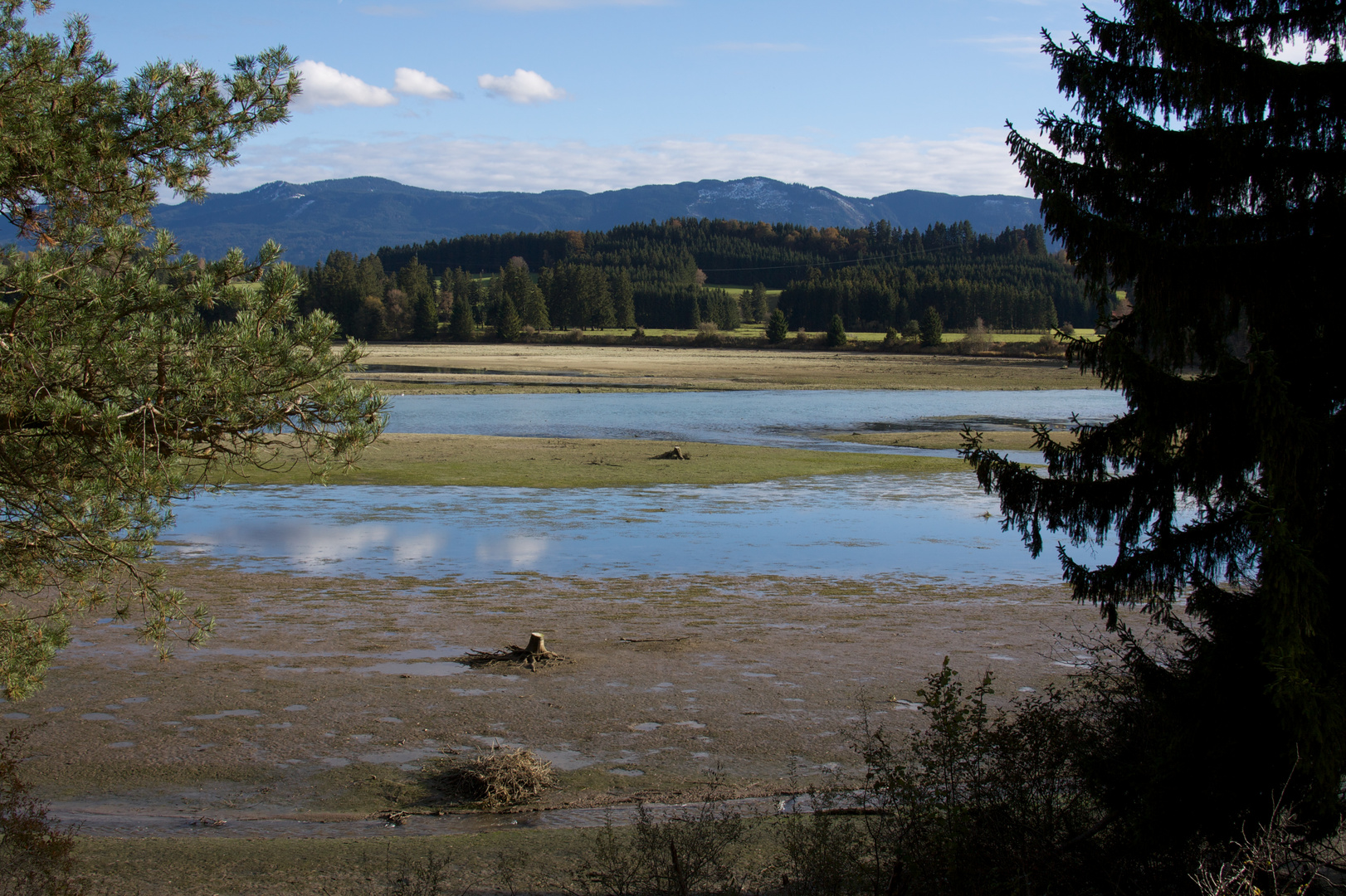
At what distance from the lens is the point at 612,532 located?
19.5m

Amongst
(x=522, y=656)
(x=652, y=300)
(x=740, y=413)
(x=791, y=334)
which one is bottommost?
(x=522, y=656)

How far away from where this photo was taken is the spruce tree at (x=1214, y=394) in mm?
4672

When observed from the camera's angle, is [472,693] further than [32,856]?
Yes

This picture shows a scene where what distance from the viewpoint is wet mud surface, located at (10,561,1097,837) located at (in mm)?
7980

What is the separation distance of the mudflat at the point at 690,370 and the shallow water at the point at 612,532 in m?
32.4

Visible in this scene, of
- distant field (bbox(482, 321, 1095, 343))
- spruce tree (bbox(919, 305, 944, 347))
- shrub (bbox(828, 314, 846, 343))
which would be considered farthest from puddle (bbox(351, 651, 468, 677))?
distant field (bbox(482, 321, 1095, 343))

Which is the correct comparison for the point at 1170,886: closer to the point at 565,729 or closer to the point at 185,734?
the point at 565,729

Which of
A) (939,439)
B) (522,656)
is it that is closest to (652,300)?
(939,439)

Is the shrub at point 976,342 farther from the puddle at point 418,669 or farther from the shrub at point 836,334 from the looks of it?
the puddle at point 418,669

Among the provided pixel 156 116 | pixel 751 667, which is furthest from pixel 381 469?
pixel 156 116

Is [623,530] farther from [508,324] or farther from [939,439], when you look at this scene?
[508,324]

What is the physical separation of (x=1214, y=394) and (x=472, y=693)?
7.51m

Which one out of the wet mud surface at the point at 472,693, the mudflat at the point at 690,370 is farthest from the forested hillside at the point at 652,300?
the wet mud surface at the point at 472,693

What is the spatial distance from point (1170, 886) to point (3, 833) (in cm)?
717
